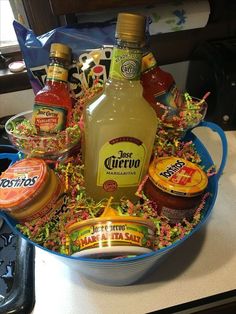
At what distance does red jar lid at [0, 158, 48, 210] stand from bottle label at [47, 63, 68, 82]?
0.58 ft

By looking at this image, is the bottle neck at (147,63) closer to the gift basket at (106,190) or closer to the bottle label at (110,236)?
the gift basket at (106,190)

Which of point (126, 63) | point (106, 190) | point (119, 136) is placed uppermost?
point (126, 63)

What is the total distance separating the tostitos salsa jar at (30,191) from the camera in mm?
449

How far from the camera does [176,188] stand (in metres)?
0.46

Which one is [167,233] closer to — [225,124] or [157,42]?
[225,124]

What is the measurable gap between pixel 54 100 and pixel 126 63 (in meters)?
0.20

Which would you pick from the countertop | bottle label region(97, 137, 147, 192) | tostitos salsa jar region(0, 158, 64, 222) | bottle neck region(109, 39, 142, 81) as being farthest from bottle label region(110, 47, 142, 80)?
the countertop

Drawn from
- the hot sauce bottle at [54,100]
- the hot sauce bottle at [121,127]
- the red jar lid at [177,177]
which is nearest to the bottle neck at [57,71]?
the hot sauce bottle at [54,100]

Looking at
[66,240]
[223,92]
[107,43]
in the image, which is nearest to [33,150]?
[66,240]

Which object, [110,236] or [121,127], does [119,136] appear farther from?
[110,236]

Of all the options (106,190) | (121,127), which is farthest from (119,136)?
(106,190)

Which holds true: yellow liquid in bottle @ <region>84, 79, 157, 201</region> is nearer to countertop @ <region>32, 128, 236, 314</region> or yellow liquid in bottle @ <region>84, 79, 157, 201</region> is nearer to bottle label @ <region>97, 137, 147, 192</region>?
bottle label @ <region>97, 137, 147, 192</region>

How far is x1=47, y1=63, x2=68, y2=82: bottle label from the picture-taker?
570mm

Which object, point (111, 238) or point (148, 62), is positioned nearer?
point (111, 238)
